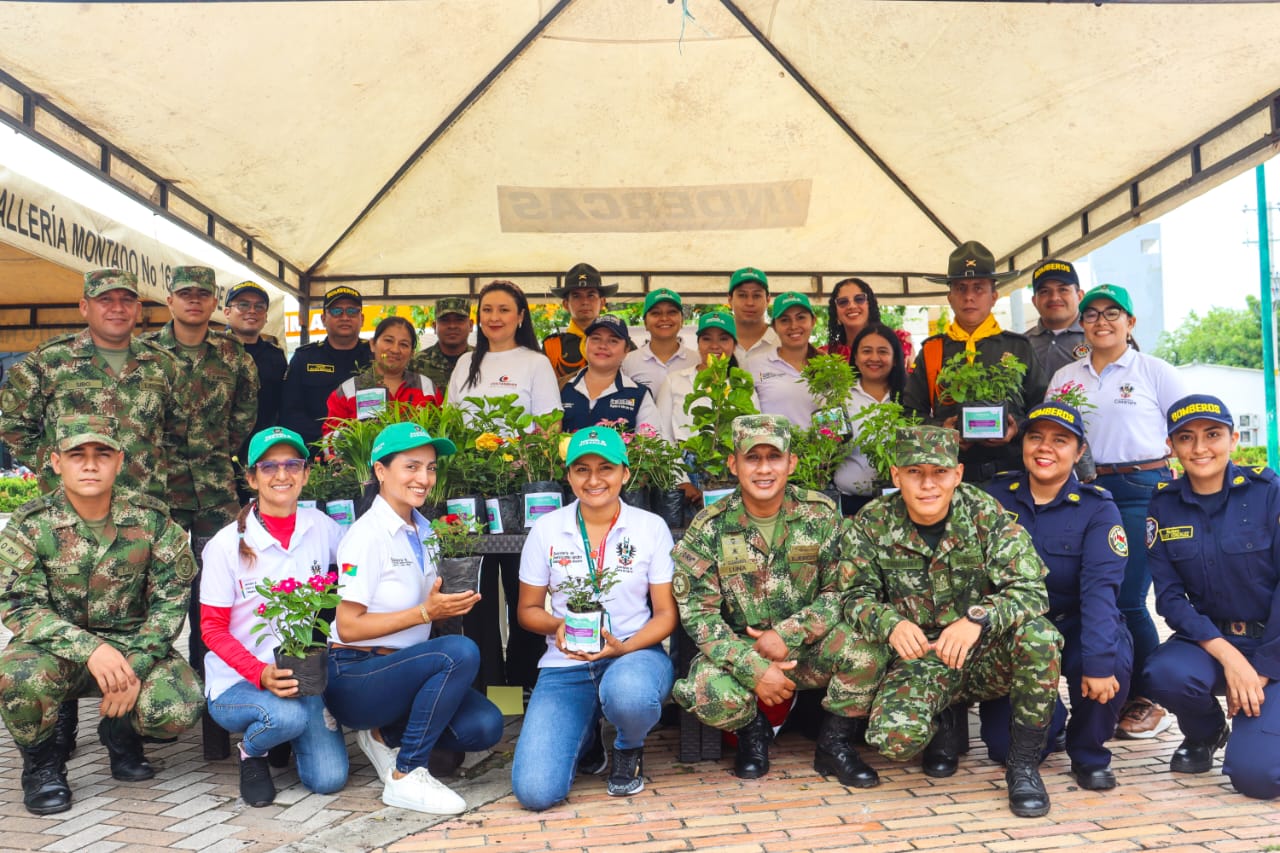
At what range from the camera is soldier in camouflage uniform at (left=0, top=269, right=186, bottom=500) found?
4676 millimetres

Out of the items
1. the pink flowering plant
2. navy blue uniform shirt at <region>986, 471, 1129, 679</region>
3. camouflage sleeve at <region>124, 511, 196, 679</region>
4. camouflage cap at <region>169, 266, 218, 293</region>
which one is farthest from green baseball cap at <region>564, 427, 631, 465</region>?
camouflage cap at <region>169, 266, 218, 293</region>

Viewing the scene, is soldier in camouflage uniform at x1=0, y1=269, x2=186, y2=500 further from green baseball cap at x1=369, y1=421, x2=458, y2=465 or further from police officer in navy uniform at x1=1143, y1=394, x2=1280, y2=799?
police officer in navy uniform at x1=1143, y1=394, x2=1280, y2=799

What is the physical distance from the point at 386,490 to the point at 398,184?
3.10 meters

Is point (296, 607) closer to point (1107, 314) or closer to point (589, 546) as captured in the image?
point (589, 546)

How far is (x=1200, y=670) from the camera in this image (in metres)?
3.72

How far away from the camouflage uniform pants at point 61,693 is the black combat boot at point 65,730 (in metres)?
0.11

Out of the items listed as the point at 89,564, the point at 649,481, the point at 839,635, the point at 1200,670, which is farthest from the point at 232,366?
the point at 1200,670

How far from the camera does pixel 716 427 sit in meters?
4.32

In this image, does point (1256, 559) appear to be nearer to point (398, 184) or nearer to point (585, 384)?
point (585, 384)

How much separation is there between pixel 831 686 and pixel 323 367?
3538mm

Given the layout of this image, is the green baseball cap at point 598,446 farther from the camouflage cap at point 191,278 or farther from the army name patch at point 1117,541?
the camouflage cap at point 191,278

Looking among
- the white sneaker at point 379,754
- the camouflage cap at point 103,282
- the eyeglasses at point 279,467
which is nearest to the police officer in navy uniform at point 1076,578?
the white sneaker at point 379,754

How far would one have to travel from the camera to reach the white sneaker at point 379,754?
147 inches

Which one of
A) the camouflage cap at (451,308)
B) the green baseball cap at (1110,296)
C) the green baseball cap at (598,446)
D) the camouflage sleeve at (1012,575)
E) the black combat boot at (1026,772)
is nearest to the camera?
the black combat boot at (1026,772)
